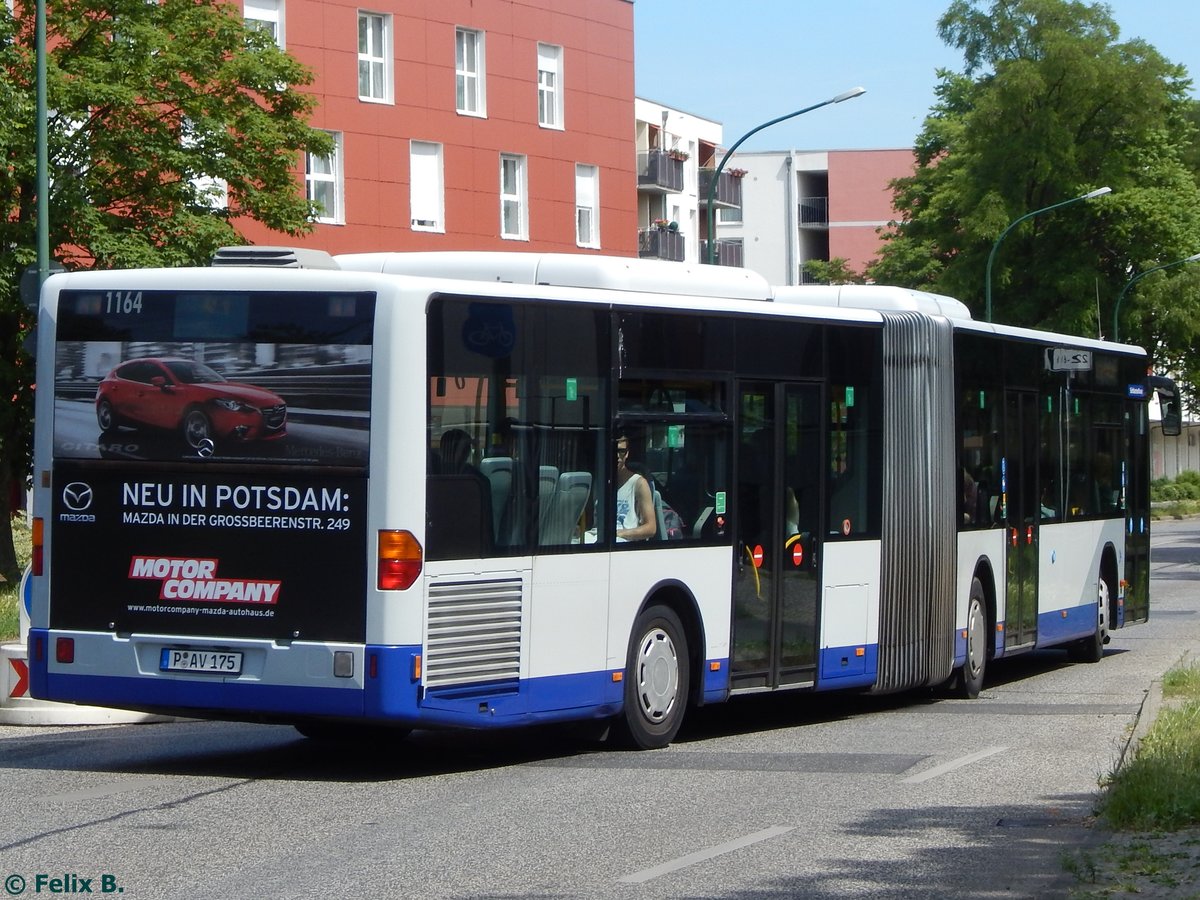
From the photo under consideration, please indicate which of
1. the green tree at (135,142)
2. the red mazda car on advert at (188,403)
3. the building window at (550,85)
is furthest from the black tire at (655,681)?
the building window at (550,85)

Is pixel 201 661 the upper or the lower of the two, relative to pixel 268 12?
lower

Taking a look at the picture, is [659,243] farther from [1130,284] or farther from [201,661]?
[201,661]

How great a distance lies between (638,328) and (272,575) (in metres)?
2.87

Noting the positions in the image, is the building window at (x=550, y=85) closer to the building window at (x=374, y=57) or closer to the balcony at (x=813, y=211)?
the building window at (x=374, y=57)

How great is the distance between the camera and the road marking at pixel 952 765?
1121 cm

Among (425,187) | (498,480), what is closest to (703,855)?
(498,480)

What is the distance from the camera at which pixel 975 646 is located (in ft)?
54.7


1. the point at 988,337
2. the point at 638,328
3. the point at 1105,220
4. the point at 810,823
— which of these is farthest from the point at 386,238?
the point at 810,823

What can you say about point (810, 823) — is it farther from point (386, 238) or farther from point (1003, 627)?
point (386, 238)

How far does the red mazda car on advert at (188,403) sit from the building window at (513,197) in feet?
123

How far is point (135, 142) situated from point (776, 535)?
16123 mm

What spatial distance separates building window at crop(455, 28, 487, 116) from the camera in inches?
1864

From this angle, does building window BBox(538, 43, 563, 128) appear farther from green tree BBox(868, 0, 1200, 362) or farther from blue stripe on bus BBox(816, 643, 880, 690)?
blue stripe on bus BBox(816, 643, 880, 690)

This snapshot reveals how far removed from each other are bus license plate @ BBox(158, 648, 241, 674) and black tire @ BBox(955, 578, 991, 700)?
729 cm
